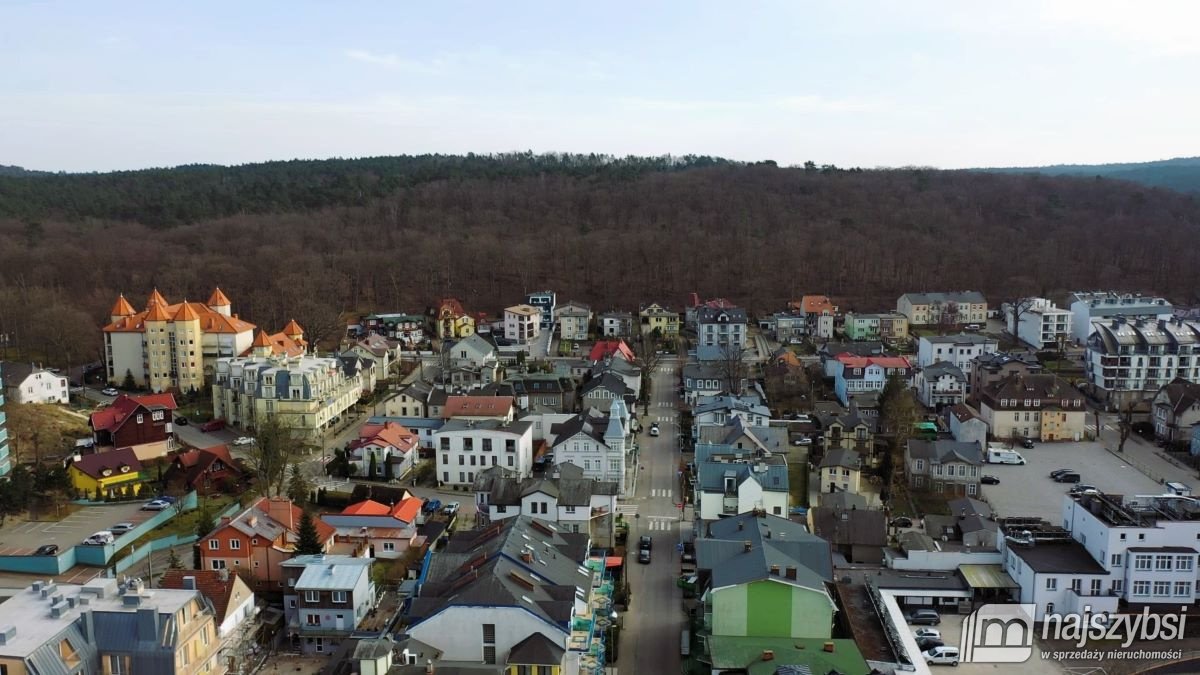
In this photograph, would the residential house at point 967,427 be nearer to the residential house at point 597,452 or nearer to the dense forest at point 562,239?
the residential house at point 597,452

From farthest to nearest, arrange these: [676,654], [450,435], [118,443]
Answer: [118,443] < [450,435] < [676,654]

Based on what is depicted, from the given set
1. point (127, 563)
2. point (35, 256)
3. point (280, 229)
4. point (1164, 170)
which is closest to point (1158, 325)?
point (127, 563)

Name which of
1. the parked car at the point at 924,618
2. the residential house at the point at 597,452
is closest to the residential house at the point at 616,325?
the residential house at the point at 597,452

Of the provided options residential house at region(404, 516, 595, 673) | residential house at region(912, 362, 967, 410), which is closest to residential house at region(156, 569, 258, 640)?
residential house at region(404, 516, 595, 673)

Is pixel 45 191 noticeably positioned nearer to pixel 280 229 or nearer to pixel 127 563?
pixel 280 229

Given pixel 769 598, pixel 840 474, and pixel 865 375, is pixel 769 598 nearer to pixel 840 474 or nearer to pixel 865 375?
pixel 840 474

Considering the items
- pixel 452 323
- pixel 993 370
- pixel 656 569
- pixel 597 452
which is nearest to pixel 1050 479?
pixel 993 370

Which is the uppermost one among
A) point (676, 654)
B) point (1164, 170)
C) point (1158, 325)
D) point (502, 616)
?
point (1164, 170)
